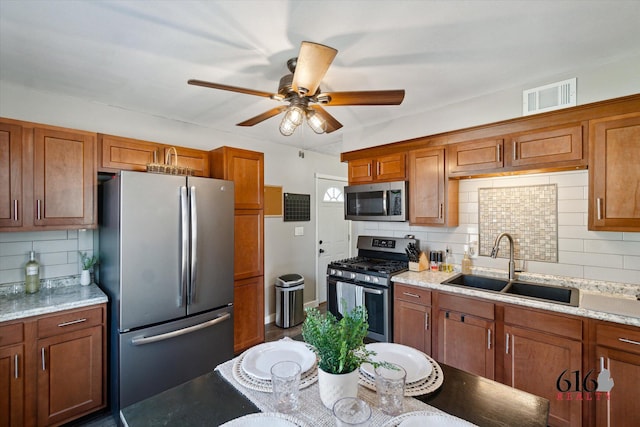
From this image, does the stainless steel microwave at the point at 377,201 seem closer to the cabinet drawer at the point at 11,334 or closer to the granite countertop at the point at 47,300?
the granite countertop at the point at 47,300

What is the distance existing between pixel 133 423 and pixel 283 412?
0.47 metres

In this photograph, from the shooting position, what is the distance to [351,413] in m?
0.85

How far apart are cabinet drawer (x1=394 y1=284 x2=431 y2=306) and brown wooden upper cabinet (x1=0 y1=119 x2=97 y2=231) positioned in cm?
265

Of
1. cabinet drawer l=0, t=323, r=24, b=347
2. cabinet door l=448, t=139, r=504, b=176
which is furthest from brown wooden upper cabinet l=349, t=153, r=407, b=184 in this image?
cabinet drawer l=0, t=323, r=24, b=347

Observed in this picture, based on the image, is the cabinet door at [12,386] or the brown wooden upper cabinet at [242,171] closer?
the cabinet door at [12,386]

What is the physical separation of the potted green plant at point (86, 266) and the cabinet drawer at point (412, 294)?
268 cm

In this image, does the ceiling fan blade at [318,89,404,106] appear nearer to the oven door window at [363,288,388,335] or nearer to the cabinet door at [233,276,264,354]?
the oven door window at [363,288,388,335]

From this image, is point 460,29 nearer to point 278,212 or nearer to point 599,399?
point 599,399

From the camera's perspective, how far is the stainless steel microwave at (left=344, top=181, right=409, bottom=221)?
2.94 meters

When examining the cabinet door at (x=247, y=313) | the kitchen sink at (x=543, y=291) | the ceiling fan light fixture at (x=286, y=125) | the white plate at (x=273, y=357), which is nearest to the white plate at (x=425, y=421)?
the white plate at (x=273, y=357)

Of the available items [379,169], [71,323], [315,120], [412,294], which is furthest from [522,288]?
[71,323]

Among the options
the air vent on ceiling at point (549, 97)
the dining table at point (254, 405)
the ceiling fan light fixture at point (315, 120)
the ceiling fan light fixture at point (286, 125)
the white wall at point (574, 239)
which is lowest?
the dining table at point (254, 405)

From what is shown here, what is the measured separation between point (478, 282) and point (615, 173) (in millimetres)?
1263

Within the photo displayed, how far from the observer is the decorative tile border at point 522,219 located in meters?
2.38
